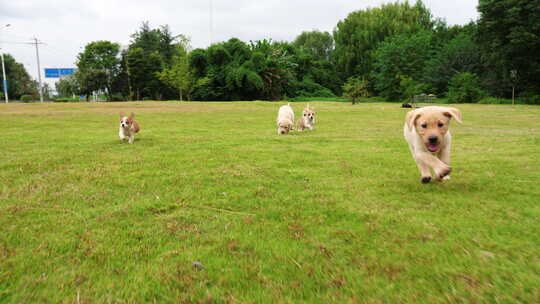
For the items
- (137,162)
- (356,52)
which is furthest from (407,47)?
(137,162)

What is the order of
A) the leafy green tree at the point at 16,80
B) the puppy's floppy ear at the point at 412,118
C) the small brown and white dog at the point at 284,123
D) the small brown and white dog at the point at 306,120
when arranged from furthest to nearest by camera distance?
1. the leafy green tree at the point at 16,80
2. the small brown and white dog at the point at 306,120
3. the small brown and white dog at the point at 284,123
4. the puppy's floppy ear at the point at 412,118

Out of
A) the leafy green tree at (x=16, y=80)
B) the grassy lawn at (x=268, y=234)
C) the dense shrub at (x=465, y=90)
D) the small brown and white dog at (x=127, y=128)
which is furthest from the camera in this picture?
the leafy green tree at (x=16, y=80)

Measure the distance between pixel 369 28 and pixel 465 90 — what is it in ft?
101

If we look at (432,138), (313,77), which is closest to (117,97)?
(313,77)

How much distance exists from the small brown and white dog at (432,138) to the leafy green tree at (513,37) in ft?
146

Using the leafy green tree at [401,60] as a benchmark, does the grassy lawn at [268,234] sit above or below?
below

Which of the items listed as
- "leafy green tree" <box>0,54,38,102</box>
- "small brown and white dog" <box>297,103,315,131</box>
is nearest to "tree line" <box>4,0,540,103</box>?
"leafy green tree" <box>0,54,38,102</box>

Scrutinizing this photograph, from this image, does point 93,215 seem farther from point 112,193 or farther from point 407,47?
point 407,47

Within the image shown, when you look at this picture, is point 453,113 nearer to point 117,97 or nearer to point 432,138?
point 432,138

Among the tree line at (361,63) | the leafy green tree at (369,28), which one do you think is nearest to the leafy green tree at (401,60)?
the tree line at (361,63)

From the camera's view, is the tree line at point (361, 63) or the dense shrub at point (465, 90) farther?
the dense shrub at point (465, 90)

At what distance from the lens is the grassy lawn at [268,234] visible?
239 cm

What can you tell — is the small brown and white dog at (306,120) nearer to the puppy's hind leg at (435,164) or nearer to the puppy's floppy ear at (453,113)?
the puppy's hind leg at (435,164)

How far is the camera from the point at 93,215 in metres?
3.91
